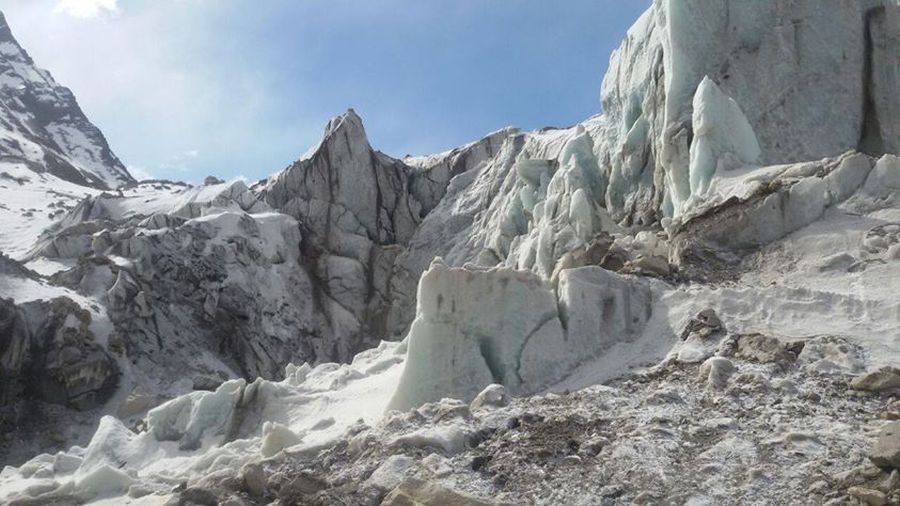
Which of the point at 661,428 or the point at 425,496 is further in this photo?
the point at 661,428

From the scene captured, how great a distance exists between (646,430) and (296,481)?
165 inches

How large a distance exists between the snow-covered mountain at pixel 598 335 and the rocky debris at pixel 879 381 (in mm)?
25

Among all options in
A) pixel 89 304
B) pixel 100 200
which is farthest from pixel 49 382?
pixel 100 200

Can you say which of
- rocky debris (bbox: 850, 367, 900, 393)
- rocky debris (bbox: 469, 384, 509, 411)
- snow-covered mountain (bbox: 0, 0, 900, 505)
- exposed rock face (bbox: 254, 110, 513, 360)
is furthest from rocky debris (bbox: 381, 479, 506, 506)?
exposed rock face (bbox: 254, 110, 513, 360)

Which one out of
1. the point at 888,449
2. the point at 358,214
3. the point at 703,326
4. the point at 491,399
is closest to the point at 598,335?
the point at 703,326

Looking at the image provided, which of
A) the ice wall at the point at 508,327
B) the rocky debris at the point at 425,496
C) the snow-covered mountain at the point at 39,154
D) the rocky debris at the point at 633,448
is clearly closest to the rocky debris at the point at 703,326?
the ice wall at the point at 508,327

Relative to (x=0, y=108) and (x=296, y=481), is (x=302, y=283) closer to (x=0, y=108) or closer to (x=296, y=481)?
(x=296, y=481)

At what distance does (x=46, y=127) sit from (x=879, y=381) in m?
109

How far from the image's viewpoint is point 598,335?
1454 centimetres

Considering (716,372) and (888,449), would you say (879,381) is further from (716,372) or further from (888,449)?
(888,449)

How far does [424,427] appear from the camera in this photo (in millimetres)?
11352

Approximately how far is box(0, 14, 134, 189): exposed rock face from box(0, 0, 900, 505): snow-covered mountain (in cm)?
4876

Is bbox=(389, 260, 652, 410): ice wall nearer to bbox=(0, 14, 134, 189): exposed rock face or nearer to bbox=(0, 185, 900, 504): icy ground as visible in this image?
bbox=(0, 185, 900, 504): icy ground

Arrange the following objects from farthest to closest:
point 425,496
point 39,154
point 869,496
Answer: point 39,154, point 425,496, point 869,496
